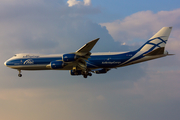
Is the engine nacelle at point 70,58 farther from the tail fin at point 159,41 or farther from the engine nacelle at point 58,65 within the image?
the tail fin at point 159,41

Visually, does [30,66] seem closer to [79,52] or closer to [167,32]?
[79,52]

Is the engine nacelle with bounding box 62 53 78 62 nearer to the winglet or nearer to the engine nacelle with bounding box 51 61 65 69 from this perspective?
the winglet

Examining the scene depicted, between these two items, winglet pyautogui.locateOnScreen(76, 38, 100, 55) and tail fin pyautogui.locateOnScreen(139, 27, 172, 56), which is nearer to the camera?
winglet pyautogui.locateOnScreen(76, 38, 100, 55)

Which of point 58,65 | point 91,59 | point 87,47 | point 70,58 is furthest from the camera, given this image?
point 91,59

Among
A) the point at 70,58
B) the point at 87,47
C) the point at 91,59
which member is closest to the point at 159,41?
the point at 91,59

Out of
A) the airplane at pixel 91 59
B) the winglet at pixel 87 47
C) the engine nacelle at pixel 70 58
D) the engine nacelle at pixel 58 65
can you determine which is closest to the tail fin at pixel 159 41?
the airplane at pixel 91 59

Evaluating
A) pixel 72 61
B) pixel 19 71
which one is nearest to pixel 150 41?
pixel 72 61

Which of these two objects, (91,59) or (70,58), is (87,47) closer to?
(70,58)

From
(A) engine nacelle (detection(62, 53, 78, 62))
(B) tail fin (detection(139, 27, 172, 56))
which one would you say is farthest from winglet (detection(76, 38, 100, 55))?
(B) tail fin (detection(139, 27, 172, 56))

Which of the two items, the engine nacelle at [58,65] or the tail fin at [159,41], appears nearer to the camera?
the engine nacelle at [58,65]

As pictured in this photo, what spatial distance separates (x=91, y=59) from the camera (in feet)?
131

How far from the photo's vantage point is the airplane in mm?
37000

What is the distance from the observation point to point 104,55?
39.9 metres

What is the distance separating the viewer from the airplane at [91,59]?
121 feet
